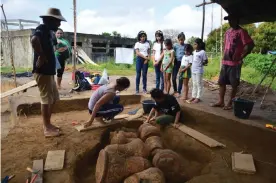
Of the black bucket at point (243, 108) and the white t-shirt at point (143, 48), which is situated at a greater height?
the white t-shirt at point (143, 48)

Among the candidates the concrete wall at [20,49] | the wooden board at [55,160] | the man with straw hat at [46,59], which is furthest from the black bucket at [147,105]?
the concrete wall at [20,49]

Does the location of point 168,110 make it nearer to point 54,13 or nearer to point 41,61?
point 41,61

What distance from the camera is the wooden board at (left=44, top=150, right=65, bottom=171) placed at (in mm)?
2996

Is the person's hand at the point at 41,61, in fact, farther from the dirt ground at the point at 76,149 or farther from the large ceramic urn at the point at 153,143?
the large ceramic urn at the point at 153,143

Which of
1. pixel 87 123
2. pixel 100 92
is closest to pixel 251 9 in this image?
pixel 100 92

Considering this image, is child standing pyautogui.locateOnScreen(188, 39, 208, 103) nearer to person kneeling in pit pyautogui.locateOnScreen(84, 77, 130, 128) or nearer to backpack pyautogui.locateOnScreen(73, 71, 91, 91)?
person kneeling in pit pyautogui.locateOnScreen(84, 77, 130, 128)

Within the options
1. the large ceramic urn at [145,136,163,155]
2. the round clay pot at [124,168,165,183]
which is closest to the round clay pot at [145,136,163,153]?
the large ceramic urn at [145,136,163,155]

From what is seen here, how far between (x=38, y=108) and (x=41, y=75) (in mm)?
2075

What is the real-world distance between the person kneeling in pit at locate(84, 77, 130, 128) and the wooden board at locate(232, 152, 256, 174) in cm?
199

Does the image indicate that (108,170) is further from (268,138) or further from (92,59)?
(92,59)

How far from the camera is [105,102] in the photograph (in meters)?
4.07

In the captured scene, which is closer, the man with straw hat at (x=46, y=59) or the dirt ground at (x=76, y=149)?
the dirt ground at (x=76, y=149)

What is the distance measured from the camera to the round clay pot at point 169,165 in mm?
3174

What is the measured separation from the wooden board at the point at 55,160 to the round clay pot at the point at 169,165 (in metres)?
1.26
